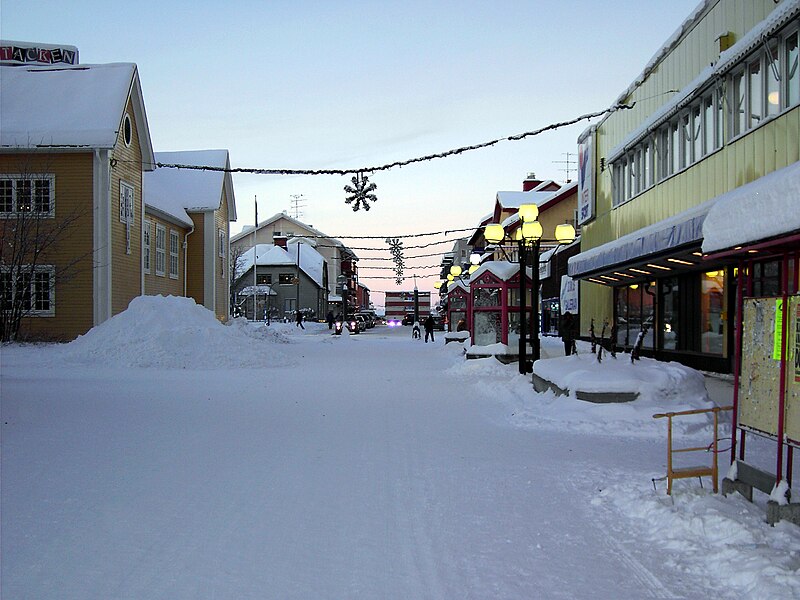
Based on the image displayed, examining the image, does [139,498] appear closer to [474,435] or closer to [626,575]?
[626,575]

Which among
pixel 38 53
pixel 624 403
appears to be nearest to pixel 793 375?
pixel 624 403

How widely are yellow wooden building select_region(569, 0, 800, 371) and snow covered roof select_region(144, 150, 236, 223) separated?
21.4m

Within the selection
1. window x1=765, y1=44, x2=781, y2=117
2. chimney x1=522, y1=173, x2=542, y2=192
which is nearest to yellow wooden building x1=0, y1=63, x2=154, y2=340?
window x1=765, y1=44, x2=781, y2=117

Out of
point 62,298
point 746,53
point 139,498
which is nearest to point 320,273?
point 62,298

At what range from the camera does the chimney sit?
6512 cm

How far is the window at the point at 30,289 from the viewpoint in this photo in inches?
1007

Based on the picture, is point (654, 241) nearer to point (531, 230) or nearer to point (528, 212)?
point (531, 230)

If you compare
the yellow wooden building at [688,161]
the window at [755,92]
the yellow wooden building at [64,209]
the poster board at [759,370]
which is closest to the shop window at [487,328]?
the yellow wooden building at [688,161]

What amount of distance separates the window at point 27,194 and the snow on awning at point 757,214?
26010 mm

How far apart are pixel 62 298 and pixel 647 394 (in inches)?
884

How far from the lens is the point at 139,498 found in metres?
6.48

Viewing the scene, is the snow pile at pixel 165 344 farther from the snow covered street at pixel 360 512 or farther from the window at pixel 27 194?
the snow covered street at pixel 360 512

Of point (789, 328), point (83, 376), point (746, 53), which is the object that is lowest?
point (83, 376)

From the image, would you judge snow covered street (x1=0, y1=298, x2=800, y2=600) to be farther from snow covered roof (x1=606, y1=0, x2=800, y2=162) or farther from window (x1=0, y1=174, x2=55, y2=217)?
window (x1=0, y1=174, x2=55, y2=217)
